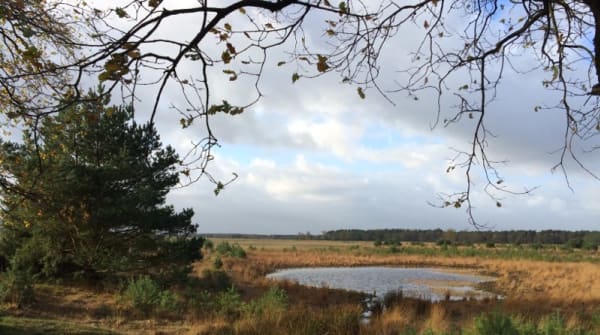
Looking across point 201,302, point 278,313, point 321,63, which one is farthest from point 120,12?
point 201,302

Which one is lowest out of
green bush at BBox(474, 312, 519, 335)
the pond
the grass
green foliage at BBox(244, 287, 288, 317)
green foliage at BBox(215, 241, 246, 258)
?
the pond

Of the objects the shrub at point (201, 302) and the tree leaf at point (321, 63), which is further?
the shrub at point (201, 302)

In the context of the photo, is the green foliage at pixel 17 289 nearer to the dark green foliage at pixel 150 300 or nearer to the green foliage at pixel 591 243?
the dark green foliage at pixel 150 300

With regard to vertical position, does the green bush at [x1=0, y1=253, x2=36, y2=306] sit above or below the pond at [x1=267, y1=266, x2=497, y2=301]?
above

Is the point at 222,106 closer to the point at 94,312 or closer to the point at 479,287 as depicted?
the point at 94,312

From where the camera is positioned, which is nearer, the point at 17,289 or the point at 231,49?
the point at 231,49

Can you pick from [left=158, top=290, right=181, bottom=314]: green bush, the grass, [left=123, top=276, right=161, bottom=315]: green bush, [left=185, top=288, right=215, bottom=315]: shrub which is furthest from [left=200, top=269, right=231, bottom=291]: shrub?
the grass

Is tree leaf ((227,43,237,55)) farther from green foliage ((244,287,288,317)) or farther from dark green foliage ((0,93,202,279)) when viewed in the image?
dark green foliage ((0,93,202,279))

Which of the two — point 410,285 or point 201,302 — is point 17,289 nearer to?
point 201,302

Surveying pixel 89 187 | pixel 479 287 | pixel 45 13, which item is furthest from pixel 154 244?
pixel 479 287

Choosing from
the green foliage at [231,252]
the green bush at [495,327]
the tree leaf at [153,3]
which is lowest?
the green foliage at [231,252]

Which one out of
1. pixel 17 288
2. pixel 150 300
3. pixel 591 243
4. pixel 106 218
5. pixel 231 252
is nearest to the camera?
pixel 17 288

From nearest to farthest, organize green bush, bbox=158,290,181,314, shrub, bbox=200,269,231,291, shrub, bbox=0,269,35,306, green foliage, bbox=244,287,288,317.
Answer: green foliage, bbox=244,287,288,317 < shrub, bbox=0,269,35,306 < green bush, bbox=158,290,181,314 < shrub, bbox=200,269,231,291

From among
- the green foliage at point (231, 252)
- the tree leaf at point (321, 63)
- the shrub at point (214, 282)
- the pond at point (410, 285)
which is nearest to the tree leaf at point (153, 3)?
the tree leaf at point (321, 63)
